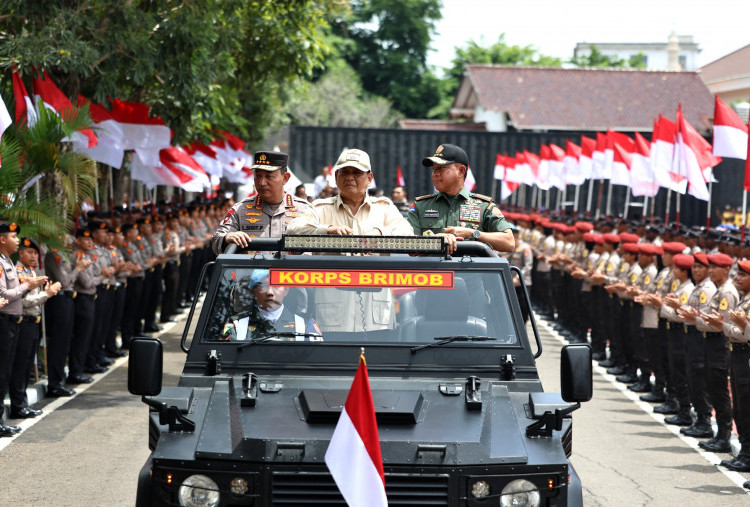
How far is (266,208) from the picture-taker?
852 cm

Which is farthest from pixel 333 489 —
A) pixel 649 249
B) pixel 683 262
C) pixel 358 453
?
pixel 649 249

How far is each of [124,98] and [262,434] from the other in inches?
630

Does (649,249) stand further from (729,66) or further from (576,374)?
(729,66)

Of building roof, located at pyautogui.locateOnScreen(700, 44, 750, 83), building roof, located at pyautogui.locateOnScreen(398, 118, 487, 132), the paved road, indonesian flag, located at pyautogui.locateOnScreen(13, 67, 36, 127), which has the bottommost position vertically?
the paved road

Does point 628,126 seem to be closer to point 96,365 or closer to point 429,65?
point 429,65

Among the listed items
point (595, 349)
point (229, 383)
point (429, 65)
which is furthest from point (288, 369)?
point (429, 65)

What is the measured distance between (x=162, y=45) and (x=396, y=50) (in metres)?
59.7

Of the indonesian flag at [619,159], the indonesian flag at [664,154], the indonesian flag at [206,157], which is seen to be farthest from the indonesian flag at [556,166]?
the indonesian flag at [664,154]

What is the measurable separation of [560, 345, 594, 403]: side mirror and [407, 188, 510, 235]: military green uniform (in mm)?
2502

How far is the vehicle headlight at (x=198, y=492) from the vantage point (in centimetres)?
512

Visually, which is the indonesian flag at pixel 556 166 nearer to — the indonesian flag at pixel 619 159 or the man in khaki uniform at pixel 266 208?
the indonesian flag at pixel 619 159

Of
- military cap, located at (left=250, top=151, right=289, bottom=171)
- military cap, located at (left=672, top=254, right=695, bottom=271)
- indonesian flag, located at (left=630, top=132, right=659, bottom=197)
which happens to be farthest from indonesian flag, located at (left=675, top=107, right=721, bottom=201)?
military cap, located at (left=250, top=151, right=289, bottom=171)

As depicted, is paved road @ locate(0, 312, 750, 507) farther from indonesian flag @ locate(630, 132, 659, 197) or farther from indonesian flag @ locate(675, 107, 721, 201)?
indonesian flag @ locate(630, 132, 659, 197)

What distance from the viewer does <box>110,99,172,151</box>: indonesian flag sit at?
18531 mm
